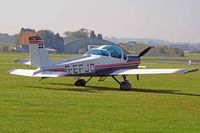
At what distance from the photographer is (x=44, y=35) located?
17175 cm

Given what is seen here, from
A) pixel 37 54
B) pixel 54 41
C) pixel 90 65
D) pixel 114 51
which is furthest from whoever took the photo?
pixel 54 41

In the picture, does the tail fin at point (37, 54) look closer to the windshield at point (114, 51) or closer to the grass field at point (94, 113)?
the windshield at point (114, 51)

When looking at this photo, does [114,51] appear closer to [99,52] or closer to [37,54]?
[99,52]

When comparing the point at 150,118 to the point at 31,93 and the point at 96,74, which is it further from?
the point at 96,74

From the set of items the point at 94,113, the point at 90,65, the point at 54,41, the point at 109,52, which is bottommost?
the point at 94,113

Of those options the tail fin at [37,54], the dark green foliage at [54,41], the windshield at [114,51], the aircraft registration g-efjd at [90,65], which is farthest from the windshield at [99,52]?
the dark green foliage at [54,41]

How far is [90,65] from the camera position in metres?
21.3

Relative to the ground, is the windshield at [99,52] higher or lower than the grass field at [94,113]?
higher

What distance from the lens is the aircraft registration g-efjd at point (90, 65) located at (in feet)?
66.2

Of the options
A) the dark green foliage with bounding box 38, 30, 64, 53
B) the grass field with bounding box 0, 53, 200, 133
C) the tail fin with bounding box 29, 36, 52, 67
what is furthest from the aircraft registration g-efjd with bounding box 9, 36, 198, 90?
the dark green foliage with bounding box 38, 30, 64, 53

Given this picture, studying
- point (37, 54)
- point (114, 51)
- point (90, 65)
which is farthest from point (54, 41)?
point (37, 54)

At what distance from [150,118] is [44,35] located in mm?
161402

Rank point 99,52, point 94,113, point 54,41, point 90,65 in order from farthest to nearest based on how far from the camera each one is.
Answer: point 54,41 < point 99,52 < point 90,65 < point 94,113

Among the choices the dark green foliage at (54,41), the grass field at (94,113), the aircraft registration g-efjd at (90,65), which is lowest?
the grass field at (94,113)
